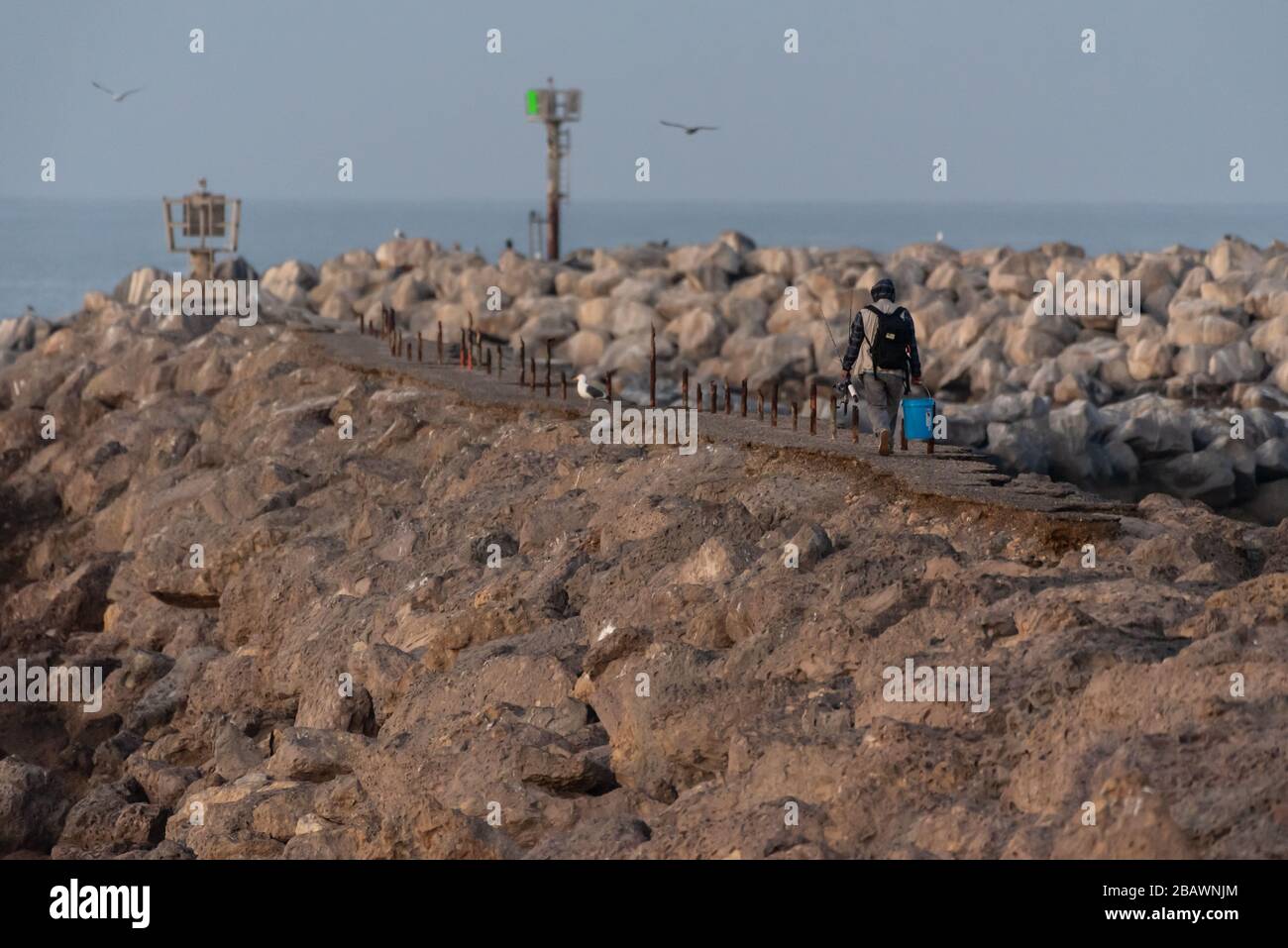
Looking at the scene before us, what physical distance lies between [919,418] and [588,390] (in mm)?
7270

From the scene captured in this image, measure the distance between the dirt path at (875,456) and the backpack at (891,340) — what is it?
3.10 ft

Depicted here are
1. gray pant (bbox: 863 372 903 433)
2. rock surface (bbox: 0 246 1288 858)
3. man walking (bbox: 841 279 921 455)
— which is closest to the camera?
rock surface (bbox: 0 246 1288 858)

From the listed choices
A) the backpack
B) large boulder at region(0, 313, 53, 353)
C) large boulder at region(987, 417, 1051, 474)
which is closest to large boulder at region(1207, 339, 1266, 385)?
large boulder at region(987, 417, 1051, 474)

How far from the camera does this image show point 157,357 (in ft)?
126

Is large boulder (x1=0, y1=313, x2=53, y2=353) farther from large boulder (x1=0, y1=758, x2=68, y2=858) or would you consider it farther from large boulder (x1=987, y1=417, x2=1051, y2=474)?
large boulder (x1=0, y1=758, x2=68, y2=858)

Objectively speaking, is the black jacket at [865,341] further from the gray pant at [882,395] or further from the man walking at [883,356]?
the gray pant at [882,395]

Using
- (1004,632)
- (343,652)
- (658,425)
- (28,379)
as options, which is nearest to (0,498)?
(28,379)

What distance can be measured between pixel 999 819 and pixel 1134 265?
42513 mm

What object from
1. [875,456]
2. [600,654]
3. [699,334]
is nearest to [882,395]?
[875,456]

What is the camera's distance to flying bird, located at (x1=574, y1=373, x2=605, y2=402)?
26547 mm

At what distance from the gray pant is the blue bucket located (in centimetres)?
15

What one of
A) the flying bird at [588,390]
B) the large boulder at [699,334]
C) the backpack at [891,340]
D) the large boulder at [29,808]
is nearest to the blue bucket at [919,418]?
the backpack at [891,340]

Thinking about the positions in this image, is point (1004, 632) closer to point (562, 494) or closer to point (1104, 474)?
point (562, 494)

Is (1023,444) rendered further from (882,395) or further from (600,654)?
(600,654)
